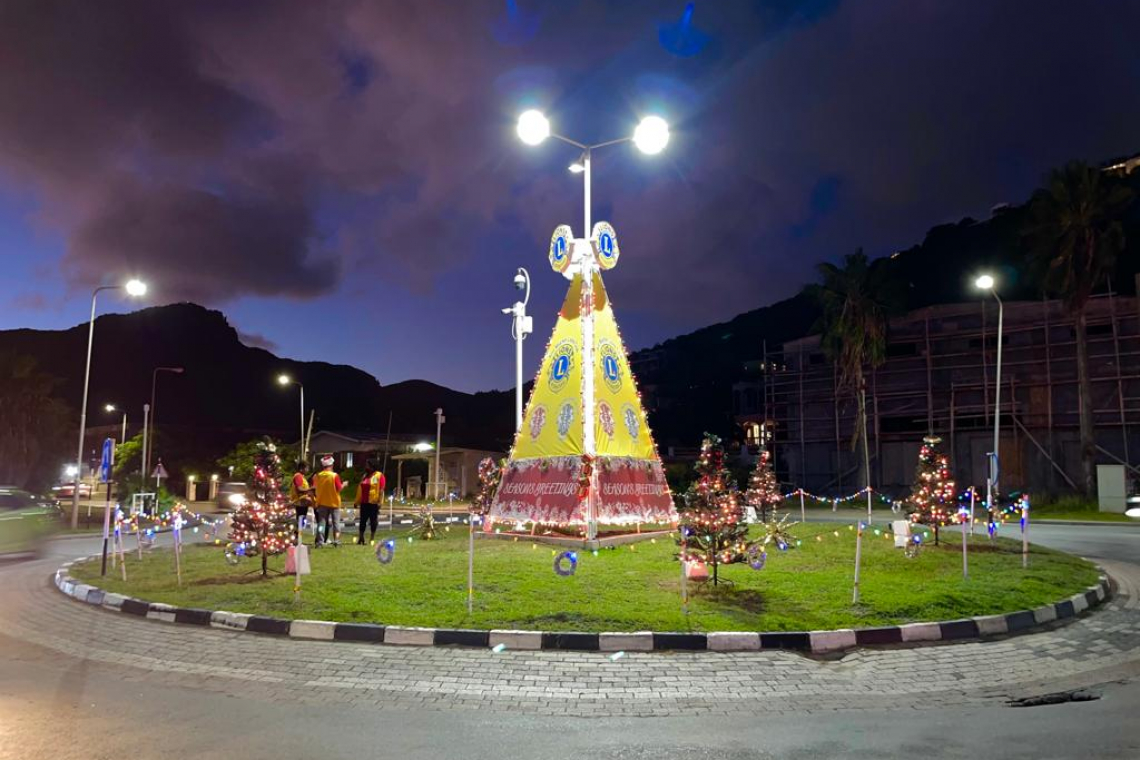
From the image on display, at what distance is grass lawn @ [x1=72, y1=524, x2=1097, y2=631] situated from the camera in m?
8.73

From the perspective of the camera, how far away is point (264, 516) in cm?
1266

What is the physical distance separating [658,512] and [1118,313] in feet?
104

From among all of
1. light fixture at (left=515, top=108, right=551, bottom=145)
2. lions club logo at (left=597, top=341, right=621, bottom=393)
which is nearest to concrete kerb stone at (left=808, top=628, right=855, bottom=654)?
light fixture at (left=515, top=108, right=551, bottom=145)

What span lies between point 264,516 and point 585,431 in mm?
7466

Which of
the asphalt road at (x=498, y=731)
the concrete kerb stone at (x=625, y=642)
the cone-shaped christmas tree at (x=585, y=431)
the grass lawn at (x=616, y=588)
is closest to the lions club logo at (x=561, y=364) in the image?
the cone-shaped christmas tree at (x=585, y=431)

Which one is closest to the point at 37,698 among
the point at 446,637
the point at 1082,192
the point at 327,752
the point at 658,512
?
the point at 327,752

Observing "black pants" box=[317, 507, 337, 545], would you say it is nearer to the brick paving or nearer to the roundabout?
the roundabout

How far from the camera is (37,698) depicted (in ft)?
19.6

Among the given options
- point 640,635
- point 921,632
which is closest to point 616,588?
point 640,635

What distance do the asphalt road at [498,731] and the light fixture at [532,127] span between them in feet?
37.1

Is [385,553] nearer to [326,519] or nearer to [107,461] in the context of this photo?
[107,461]

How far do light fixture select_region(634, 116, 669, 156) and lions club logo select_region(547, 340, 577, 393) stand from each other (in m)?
6.02

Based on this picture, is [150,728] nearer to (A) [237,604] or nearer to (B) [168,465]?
(A) [237,604]

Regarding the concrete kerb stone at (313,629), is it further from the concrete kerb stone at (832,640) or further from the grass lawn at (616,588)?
the concrete kerb stone at (832,640)
